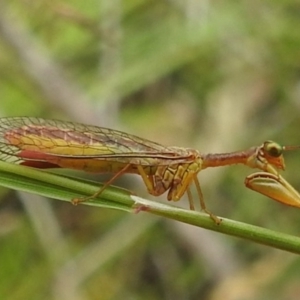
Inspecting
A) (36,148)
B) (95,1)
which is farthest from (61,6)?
(36,148)

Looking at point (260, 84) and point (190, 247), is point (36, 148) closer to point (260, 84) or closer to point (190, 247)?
point (190, 247)

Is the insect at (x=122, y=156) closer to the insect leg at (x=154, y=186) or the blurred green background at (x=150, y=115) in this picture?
the insect leg at (x=154, y=186)

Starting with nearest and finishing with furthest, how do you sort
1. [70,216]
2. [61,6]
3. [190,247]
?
[61,6] → [190,247] → [70,216]

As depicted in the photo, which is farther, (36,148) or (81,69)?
(81,69)

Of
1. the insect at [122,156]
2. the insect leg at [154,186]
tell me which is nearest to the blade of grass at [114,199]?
the insect at [122,156]

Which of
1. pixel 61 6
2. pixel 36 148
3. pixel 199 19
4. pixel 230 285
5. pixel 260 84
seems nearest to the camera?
pixel 36 148

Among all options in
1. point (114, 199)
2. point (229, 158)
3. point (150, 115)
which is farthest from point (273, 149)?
point (150, 115)

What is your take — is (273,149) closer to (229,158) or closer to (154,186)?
(229,158)
